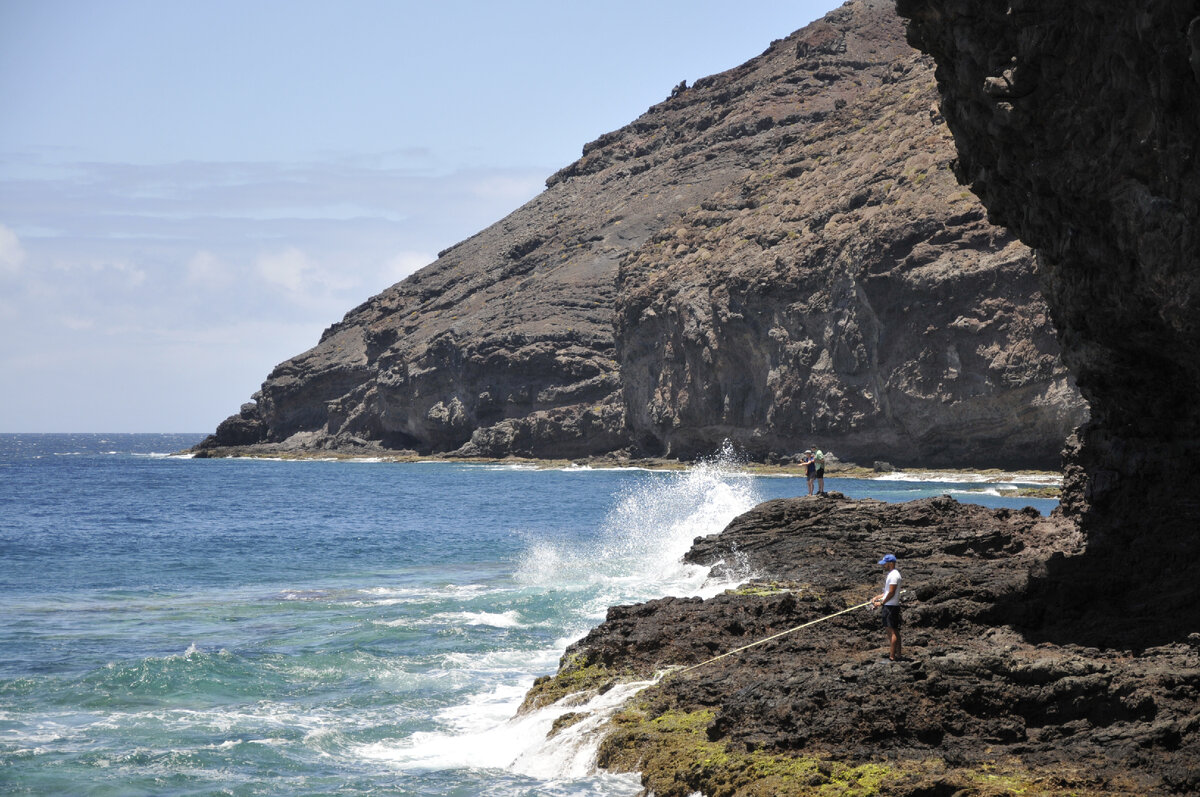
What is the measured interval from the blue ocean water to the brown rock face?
24.4 feet

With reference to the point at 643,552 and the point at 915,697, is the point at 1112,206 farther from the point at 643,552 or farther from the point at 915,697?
the point at 643,552

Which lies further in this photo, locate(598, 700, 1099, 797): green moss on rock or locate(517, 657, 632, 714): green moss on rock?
locate(517, 657, 632, 714): green moss on rock

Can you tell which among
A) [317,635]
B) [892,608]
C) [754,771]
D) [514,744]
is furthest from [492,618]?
[754,771]

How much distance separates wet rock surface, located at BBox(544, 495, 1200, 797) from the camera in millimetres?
8961

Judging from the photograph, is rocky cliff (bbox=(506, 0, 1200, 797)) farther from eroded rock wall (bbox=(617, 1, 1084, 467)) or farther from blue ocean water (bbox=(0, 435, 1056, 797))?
eroded rock wall (bbox=(617, 1, 1084, 467))

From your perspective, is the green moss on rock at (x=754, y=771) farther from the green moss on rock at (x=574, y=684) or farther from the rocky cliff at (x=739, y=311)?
the rocky cliff at (x=739, y=311)

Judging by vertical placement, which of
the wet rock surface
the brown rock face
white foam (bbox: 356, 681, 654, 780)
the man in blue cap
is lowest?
white foam (bbox: 356, 681, 654, 780)

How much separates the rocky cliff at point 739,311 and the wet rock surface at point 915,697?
44001 mm

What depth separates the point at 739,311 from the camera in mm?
74562

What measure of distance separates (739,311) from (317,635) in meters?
→ 56.7

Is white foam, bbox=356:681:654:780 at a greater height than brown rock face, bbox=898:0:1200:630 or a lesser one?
lesser

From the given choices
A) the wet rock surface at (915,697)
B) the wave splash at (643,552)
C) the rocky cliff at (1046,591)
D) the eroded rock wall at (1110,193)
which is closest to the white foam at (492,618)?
the wave splash at (643,552)

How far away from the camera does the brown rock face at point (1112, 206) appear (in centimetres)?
1181

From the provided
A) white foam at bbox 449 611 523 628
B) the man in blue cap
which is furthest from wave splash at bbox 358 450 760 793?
the man in blue cap
